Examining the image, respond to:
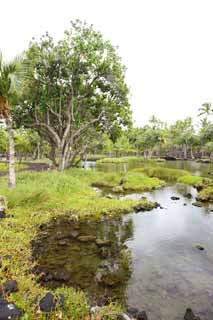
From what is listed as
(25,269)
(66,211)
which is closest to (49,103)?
(66,211)

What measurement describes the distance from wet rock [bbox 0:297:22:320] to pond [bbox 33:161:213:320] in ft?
8.04

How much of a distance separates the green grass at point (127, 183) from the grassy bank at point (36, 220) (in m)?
6.94

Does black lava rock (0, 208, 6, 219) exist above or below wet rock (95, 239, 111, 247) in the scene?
above

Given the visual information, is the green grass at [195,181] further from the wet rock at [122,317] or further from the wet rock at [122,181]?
the wet rock at [122,317]

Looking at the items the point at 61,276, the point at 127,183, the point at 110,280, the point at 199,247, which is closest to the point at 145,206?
the point at 199,247

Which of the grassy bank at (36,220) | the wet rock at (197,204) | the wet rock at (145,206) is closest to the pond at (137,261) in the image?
the grassy bank at (36,220)

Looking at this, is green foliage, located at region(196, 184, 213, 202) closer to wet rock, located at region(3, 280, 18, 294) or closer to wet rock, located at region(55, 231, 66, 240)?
wet rock, located at region(55, 231, 66, 240)

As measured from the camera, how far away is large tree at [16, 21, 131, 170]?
25.2 meters

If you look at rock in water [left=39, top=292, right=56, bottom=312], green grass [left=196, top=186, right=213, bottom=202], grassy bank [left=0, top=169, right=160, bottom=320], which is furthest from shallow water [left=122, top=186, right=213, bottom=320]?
green grass [left=196, top=186, right=213, bottom=202]

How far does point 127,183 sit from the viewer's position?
26.9 meters

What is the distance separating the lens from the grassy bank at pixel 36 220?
5.59 m

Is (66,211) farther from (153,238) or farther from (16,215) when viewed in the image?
(153,238)

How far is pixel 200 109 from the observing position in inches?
3543

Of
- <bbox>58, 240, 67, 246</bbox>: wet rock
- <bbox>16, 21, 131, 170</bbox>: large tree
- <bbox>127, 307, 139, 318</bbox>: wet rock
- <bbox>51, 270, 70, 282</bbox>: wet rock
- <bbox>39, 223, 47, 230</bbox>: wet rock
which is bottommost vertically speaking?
<bbox>127, 307, 139, 318</bbox>: wet rock
